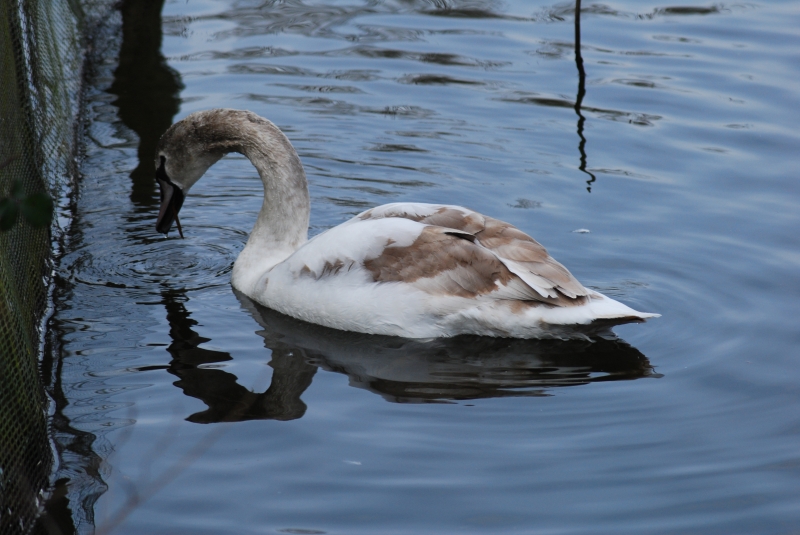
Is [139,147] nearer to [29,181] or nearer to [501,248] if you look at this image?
[29,181]

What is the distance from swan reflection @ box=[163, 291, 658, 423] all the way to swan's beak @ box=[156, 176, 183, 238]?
1064 mm

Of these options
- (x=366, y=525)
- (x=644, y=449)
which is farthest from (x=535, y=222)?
(x=366, y=525)

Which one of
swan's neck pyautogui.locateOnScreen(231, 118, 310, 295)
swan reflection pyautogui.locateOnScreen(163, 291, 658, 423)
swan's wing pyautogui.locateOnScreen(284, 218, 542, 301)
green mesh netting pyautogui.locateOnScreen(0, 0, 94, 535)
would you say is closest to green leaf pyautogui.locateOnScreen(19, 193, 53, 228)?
green mesh netting pyautogui.locateOnScreen(0, 0, 94, 535)

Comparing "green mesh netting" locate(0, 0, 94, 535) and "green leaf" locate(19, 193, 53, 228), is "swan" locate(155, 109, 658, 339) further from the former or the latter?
"green leaf" locate(19, 193, 53, 228)

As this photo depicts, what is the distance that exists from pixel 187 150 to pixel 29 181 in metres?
1.01

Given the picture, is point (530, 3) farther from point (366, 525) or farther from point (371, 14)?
point (366, 525)

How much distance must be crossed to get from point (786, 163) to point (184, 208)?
485cm

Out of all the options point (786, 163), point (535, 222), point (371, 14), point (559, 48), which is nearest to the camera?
point (535, 222)

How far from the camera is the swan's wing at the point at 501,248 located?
19.9ft

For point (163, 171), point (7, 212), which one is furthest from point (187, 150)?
point (7, 212)

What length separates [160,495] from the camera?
4637mm

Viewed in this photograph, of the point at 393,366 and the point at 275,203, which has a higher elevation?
the point at 275,203

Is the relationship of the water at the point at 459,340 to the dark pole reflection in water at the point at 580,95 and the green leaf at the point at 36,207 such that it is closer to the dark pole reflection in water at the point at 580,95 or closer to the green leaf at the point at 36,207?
the dark pole reflection in water at the point at 580,95

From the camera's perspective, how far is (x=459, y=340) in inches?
245
